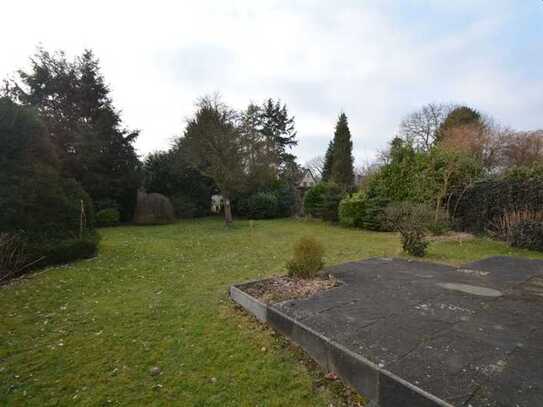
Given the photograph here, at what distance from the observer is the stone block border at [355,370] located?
1.54m

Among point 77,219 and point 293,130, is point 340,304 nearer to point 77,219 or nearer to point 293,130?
point 77,219

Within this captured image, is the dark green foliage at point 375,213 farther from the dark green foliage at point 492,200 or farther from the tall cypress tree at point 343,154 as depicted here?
the tall cypress tree at point 343,154

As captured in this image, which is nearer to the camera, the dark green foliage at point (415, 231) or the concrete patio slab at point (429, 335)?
the concrete patio slab at point (429, 335)

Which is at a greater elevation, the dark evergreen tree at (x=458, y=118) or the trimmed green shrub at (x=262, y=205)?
the dark evergreen tree at (x=458, y=118)

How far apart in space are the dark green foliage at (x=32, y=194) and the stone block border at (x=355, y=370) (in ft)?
17.4

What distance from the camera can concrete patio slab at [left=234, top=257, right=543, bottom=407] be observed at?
1.59 metres

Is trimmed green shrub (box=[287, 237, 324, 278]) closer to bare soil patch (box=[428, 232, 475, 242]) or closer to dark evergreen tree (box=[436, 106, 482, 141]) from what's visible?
bare soil patch (box=[428, 232, 475, 242])

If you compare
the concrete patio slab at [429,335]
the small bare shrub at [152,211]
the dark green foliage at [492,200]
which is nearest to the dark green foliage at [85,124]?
the small bare shrub at [152,211]

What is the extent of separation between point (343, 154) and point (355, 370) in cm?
2241

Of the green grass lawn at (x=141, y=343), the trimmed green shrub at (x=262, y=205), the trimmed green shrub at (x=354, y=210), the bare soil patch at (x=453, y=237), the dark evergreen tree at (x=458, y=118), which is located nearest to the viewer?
the green grass lawn at (x=141, y=343)

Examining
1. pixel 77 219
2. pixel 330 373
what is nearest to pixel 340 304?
pixel 330 373

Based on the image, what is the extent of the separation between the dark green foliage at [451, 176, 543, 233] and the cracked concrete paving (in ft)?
14.3

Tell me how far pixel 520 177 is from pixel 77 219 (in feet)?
39.8

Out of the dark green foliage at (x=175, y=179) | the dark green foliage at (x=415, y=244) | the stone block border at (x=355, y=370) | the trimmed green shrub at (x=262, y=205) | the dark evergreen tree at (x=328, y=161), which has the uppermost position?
the dark evergreen tree at (x=328, y=161)
